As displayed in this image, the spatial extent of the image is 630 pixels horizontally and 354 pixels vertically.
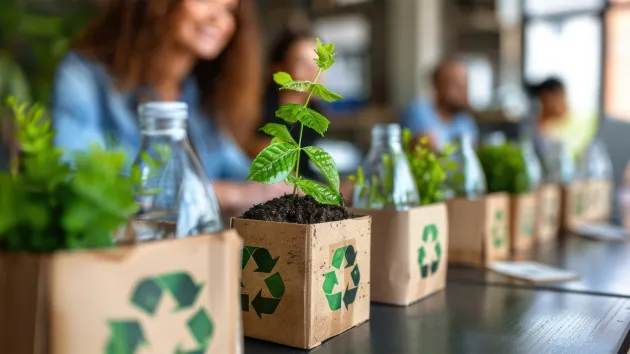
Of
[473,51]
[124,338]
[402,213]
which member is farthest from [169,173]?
[473,51]

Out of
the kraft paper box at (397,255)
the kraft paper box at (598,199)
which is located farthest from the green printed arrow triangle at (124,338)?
the kraft paper box at (598,199)

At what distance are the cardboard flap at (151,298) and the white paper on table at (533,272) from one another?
0.69 metres

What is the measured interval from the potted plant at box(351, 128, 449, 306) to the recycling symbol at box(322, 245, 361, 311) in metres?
0.13

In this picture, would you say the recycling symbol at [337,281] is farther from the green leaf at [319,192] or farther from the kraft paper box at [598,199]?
the kraft paper box at [598,199]

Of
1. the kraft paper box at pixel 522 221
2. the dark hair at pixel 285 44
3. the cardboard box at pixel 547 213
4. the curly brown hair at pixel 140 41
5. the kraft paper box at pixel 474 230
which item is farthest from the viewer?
the dark hair at pixel 285 44

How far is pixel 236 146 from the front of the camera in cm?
257

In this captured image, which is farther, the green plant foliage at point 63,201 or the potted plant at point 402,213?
the potted plant at point 402,213

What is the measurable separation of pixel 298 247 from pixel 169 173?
0.52 feet

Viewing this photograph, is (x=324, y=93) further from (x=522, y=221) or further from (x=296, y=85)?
(x=522, y=221)

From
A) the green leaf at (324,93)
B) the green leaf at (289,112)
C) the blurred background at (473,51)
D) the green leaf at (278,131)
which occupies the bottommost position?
the green leaf at (278,131)

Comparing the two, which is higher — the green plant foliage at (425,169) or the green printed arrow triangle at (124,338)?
the green plant foliage at (425,169)

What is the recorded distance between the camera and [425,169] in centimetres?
96

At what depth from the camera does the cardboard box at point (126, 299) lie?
0.39 meters

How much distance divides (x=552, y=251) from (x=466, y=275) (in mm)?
415
